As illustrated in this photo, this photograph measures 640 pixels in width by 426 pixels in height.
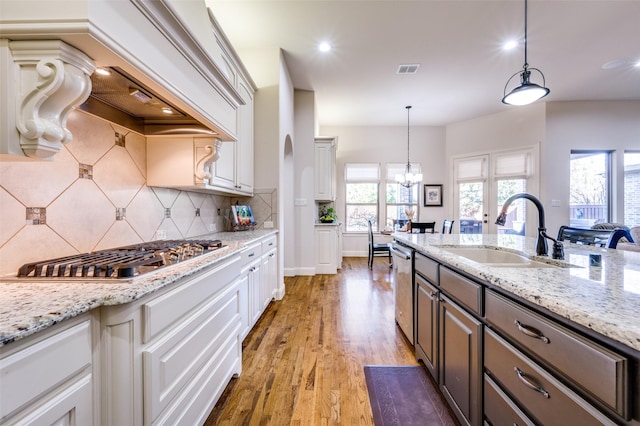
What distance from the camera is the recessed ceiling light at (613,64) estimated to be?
381 centimetres

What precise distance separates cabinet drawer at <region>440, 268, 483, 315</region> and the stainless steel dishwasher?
600 mm

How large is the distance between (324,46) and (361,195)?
3.96 m

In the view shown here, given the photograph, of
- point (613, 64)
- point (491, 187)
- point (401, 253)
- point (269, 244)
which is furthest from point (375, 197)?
point (401, 253)

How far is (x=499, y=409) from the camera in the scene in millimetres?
1042

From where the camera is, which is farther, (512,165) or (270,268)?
(512,165)

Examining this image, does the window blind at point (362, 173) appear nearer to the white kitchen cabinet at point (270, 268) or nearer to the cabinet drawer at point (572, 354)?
the white kitchen cabinet at point (270, 268)

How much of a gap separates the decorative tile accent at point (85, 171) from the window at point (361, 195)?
5.76 metres

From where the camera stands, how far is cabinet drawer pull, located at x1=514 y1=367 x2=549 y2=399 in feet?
2.72

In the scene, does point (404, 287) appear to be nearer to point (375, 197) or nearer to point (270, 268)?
point (270, 268)

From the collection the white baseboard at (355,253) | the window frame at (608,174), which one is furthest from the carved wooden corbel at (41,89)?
the window frame at (608,174)

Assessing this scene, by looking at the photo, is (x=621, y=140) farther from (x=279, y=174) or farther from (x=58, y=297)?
(x=58, y=297)

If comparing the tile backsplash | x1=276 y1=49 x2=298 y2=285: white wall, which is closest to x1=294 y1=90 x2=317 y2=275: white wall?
x1=276 y1=49 x2=298 y2=285: white wall

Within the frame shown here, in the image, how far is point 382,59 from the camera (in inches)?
150

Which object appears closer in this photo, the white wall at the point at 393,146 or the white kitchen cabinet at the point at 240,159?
the white kitchen cabinet at the point at 240,159
